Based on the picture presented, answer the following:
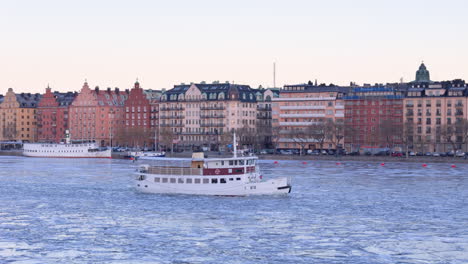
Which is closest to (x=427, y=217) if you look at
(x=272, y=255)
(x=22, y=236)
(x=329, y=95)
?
(x=272, y=255)

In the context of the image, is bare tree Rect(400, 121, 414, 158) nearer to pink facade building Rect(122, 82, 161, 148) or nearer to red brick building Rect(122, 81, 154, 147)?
pink facade building Rect(122, 82, 161, 148)

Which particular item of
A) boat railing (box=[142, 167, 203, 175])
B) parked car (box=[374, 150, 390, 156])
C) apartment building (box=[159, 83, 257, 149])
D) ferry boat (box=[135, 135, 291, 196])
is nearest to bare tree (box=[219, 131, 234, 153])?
apartment building (box=[159, 83, 257, 149])

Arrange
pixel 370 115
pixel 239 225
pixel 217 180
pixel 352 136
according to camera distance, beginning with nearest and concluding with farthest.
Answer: pixel 239 225 < pixel 217 180 < pixel 352 136 < pixel 370 115

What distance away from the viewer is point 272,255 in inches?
1711

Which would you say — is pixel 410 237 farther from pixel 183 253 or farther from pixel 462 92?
pixel 462 92

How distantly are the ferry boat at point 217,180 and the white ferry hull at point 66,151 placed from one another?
91361 mm

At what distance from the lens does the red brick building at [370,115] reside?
159875 mm

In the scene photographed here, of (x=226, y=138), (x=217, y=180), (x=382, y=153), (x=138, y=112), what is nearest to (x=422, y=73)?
(x=382, y=153)

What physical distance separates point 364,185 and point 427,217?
25289mm

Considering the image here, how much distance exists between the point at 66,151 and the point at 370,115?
195 ft

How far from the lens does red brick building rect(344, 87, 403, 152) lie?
525 feet

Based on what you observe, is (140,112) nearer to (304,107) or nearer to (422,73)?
(304,107)

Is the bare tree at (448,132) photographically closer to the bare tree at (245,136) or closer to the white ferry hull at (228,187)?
the bare tree at (245,136)

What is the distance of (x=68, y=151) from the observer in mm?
170000
